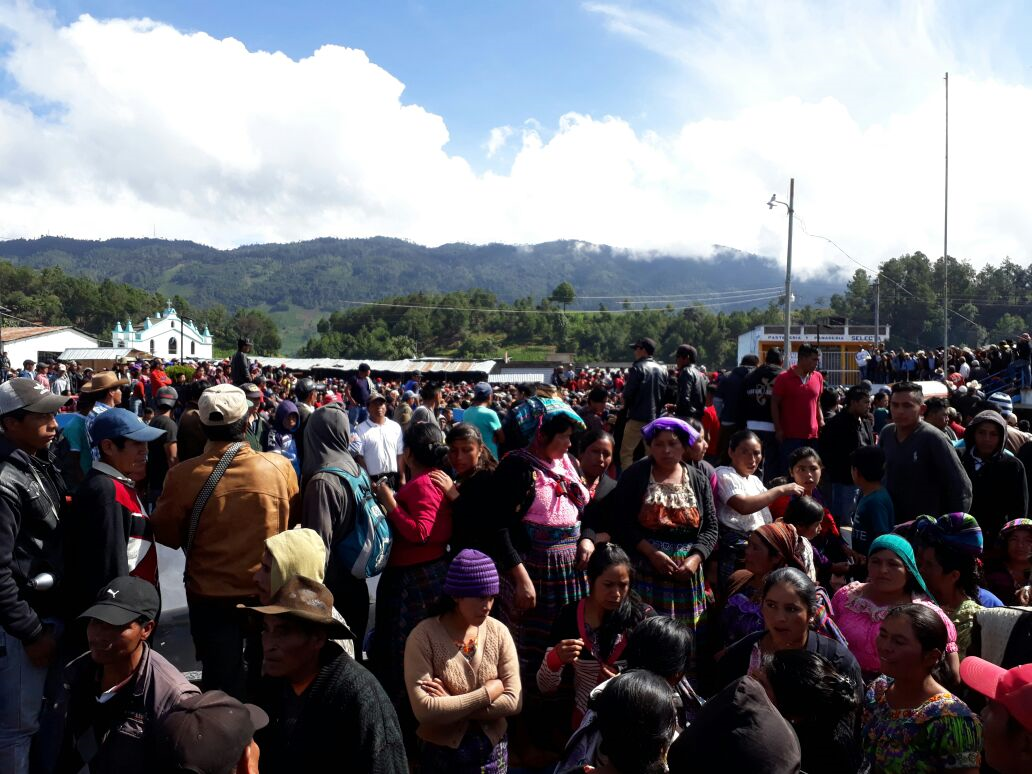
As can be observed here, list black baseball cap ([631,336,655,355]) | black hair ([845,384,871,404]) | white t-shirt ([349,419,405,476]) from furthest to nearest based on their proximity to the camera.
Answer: black baseball cap ([631,336,655,355]) < white t-shirt ([349,419,405,476]) < black hair ([845,384,871,404])

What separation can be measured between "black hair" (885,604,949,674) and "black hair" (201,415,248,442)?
9.58ft

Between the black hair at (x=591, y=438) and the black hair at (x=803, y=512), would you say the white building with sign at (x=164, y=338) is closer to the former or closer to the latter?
the black hair at (x=591, y=438)

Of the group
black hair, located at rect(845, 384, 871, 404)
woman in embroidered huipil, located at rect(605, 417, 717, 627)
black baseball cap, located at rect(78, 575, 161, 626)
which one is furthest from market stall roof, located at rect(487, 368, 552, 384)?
black baseball cap, located at rect(78, 575, 161, 626)

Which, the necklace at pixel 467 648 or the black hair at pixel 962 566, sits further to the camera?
the black hair at pixel 962 566

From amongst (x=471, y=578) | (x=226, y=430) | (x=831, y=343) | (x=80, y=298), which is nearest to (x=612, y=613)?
(x=471, y=578)

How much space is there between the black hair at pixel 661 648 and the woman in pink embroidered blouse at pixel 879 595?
3.63 ft

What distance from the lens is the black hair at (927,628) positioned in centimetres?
281

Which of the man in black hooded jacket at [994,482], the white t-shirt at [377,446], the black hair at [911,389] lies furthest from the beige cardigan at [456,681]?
the white t-shirt at [377,446]

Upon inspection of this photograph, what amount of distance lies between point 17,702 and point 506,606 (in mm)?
2261

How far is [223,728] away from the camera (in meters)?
2.06

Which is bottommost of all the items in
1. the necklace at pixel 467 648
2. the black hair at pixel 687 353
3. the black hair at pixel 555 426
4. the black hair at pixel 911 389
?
the necklace at pixel 467 648

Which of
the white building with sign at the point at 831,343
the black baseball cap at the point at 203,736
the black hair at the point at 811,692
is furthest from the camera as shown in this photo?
the white building with sign at the point at 831,343

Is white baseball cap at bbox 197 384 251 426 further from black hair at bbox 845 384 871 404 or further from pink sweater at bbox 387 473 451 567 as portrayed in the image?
black hair at bbox 845 384 871 404

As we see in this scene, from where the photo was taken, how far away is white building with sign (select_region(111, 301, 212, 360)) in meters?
92.2
